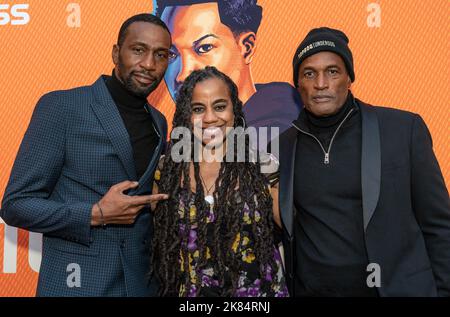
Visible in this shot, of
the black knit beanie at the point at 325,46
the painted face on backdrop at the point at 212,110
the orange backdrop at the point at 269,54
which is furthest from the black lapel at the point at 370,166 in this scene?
the orange backdrop at the point at 269,54

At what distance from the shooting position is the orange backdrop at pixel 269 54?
8.22 feet

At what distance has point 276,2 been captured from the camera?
2549 mm

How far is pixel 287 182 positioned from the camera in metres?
1.88

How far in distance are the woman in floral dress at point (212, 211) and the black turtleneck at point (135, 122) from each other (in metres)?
0.12

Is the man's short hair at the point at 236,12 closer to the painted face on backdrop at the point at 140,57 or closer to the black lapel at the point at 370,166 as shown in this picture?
the painted face on backdrop at the point at 140,57

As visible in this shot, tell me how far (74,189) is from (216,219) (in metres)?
0.62

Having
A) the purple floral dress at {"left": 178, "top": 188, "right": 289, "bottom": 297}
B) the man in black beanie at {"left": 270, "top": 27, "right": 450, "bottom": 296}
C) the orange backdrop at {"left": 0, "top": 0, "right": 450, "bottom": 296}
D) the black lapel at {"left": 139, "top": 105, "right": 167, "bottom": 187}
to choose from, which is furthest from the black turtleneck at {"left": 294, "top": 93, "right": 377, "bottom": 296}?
the orange backdrop at {"left": 0, "top": 0, "right": 450, "bottom": 296}

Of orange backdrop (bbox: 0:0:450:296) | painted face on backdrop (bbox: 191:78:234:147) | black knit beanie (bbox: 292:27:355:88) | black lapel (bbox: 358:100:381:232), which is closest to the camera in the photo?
black lapel (bbox: 358:100:381:232)

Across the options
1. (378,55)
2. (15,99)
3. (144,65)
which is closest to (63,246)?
(144,65)

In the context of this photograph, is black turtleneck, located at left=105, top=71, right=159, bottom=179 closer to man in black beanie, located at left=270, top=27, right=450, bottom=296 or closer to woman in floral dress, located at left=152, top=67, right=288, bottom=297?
woman in floral dress, located at left=152, top=67, right=288, bottom=297

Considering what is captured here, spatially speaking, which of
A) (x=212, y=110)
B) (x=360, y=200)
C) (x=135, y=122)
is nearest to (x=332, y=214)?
(x=360, y=200)

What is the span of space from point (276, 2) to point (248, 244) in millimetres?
1495

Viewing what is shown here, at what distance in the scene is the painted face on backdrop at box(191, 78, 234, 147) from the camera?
1.95 m

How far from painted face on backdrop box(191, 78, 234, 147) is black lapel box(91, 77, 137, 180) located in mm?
334
